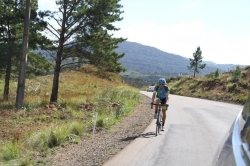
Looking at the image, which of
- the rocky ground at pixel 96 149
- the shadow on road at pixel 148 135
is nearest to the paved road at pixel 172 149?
the shadow on road at pixel 148 135

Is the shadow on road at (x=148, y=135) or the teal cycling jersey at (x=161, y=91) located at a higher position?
the teal cycling jersey at (x=161, y=91)

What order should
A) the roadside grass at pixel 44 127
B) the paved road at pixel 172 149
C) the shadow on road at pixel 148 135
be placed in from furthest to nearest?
the shadow on road at pixel 148 135, the roadside grass at pixel 44 127, the paved road at pixel 172 149

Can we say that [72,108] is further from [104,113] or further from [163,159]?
[163,159]

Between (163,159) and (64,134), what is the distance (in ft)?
10.9

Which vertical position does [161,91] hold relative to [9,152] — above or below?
above

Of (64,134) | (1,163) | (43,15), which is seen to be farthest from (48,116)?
(43,15)

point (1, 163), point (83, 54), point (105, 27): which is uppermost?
point (105, 27)

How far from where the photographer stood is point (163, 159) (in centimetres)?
641

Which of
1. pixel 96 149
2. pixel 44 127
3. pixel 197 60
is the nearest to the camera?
pixel 96 149

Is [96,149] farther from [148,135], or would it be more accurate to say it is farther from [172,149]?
[148,135]

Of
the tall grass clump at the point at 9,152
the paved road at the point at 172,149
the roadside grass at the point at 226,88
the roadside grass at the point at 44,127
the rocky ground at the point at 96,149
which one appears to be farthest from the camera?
the roadside grass at the point at 226,88

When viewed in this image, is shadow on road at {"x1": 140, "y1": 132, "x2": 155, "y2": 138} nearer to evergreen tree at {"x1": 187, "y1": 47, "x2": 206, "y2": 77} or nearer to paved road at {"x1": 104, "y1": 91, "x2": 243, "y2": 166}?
paved road at {"x1": 104, "y1": 91, "x2": 243, "y2": 166}

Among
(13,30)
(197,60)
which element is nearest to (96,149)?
(13,30)

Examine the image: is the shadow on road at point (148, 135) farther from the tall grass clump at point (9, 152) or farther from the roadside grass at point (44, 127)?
the tall grass clump at point (9, 152)
